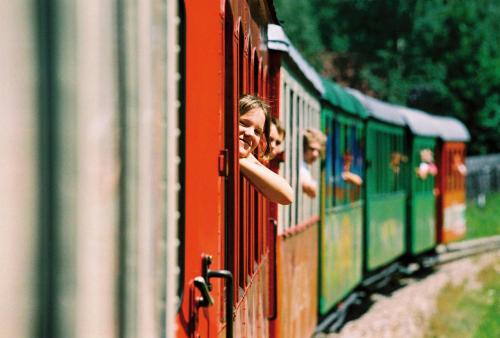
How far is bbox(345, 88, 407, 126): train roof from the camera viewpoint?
14508mm

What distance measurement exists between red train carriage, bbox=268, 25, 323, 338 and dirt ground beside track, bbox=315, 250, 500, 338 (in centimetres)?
206

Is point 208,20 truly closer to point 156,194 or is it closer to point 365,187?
point 156,194

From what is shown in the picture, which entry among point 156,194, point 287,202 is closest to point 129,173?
point 156,194

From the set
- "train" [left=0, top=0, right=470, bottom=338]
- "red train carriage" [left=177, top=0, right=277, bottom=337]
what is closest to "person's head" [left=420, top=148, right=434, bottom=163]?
"train" [left=0, top=0, right=470, bottom=338]

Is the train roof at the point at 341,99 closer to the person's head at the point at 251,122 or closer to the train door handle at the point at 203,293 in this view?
the person's head at the point at 251,122

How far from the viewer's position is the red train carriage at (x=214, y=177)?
2406mm

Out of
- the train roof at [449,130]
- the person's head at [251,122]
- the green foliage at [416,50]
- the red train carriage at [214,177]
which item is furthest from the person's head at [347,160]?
the green foliage at [416,50]

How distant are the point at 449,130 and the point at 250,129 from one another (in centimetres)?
1993

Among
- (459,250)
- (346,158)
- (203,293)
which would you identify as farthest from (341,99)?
(459,250)

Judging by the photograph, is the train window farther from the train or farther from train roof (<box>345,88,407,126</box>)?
train roof (<box>345,88,407,126</box>)

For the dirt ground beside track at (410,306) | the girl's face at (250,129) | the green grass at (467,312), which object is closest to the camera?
the girl's face at (250,129)

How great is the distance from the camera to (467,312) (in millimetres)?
13062

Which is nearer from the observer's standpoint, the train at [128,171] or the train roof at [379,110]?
the train at [128,171]

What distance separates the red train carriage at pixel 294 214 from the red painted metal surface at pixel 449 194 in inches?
456
